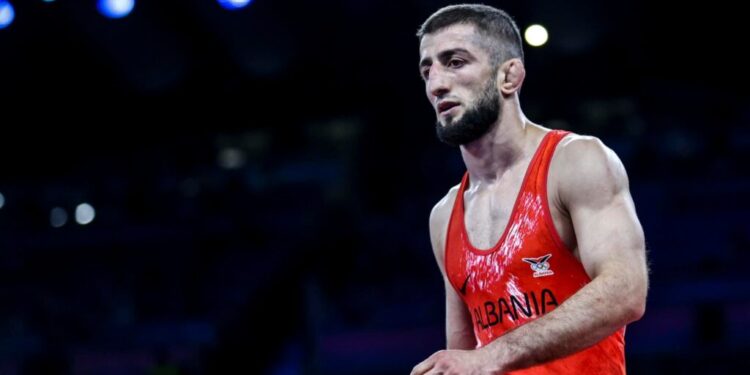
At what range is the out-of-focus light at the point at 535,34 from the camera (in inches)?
289

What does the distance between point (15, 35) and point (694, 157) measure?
767cm

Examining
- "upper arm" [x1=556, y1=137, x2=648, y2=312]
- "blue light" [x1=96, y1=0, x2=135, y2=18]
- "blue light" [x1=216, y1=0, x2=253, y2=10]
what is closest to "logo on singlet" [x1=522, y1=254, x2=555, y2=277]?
"upper arm" [x1=556, y1=137, x2=648, y2=312]

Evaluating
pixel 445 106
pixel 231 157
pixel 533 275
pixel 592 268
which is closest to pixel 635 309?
pixel 592 268

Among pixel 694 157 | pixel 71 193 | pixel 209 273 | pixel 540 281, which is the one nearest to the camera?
pixel 540 281

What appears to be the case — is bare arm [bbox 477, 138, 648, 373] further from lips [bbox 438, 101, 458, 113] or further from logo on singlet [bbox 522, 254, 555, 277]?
lips [bbox 438, 101, 458, 113]

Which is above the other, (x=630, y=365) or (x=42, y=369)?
(x=42, y=369)

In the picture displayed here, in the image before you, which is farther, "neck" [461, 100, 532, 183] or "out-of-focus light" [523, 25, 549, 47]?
"out-of-focus light" [523, 25, 549, 47]

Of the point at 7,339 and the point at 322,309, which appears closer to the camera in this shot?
the point at 322,309

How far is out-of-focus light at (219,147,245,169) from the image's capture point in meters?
14.1

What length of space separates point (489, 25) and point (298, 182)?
32.2 ft

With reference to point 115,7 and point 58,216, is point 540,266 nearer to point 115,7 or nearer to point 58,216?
point 115,7

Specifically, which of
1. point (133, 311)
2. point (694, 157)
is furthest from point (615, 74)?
point (133, 311)

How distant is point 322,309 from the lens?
970cm

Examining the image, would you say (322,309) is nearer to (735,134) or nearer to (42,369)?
(42,369)
